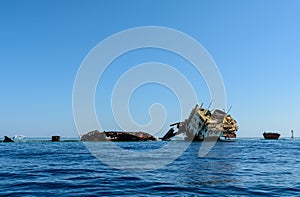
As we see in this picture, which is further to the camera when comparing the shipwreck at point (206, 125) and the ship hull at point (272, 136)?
the ship hull at point (272, 136)

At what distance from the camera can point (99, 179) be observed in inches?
699

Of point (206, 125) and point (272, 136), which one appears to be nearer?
point (206, 125)

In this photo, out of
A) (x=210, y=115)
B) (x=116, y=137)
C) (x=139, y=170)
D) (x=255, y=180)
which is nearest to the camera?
(x=255, y=180)

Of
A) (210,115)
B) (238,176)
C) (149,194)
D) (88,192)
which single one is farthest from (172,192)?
(210,115)

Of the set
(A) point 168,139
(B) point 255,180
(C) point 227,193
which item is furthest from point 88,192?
(A) point 168,139

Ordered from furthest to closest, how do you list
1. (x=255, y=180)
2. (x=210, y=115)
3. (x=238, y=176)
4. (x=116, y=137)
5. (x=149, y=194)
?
(x=116, y=137), (x=210, y=115), (x=238, y=176), (x=255, y=180), (x=149, y=194)

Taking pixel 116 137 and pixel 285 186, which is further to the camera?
pixel 116 137

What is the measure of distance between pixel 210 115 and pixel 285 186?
75.3 meters

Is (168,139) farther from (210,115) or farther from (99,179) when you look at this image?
(99,179)

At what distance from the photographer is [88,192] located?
13.9 m

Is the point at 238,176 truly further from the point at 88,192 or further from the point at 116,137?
the point at 116,137

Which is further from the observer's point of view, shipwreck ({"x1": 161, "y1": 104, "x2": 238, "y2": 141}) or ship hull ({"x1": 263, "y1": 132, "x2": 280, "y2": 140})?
ship hull ({"x1": 263, "y1": 132, "x2": 280, "y2": 140})

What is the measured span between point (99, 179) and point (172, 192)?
5.65m

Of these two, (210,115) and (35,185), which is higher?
(210,115)
